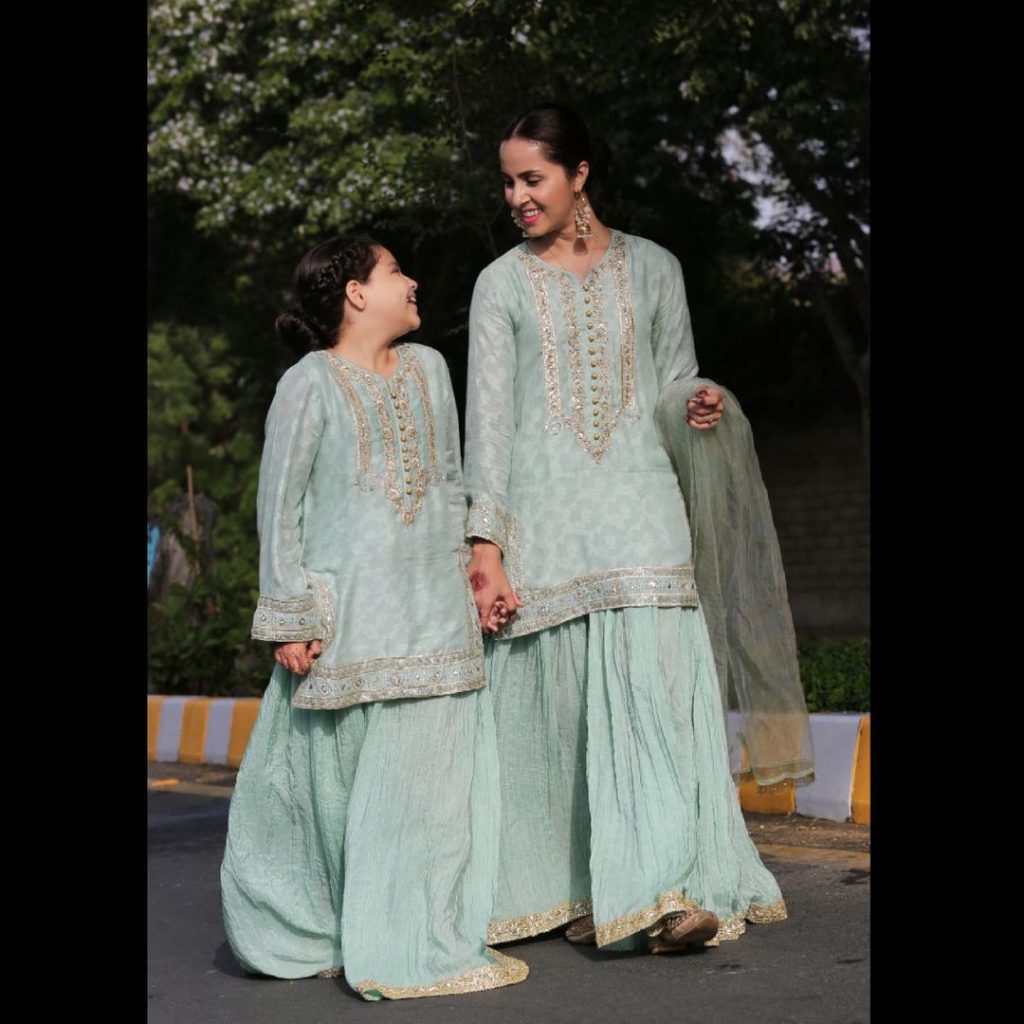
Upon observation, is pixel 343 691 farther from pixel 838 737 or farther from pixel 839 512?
pixel 839 512

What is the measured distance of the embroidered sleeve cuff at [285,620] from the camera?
4.48m

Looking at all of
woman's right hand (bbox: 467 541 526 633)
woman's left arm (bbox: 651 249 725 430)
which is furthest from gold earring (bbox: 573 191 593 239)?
woman's right hand (bbox: 467 541 526 633)

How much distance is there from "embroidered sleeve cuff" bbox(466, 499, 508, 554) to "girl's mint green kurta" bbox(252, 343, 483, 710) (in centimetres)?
9

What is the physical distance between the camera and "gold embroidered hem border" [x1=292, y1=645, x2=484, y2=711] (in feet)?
14.8

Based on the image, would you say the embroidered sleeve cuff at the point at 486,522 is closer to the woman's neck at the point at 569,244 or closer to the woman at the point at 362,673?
the woman at the point at 362,673

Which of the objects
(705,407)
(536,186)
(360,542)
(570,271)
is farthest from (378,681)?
(536,186)

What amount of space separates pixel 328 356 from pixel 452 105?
5982 mm

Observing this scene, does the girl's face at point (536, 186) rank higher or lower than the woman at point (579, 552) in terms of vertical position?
higher

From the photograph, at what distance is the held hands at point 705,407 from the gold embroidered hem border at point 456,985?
155 cm

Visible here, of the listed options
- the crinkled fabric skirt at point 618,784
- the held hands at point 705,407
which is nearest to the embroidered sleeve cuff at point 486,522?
the crinkled fabric skirt at point 618,784

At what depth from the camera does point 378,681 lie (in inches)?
178

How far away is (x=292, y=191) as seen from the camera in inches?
525

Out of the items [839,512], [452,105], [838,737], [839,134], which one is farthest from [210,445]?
[838,737]
